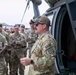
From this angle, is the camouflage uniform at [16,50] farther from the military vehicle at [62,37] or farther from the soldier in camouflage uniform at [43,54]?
the soldier in camouflage uniform at [43,54]

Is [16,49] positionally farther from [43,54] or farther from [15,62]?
[43,54]

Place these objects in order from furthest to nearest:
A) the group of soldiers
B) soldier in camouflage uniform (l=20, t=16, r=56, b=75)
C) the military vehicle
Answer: the group of soldiers, the military vehicle, soldier in camouflage uniform (l=20, t=16, r=56, b=75)

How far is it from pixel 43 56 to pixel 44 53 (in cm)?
4

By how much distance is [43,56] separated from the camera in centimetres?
345

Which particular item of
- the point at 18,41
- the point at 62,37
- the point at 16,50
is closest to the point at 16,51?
the point at 16,50

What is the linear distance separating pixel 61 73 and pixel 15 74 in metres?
3.55

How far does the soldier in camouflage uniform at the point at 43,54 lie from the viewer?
3420mm

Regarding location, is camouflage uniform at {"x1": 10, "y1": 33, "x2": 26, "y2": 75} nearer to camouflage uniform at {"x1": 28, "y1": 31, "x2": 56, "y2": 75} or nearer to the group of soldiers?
the group of soldiers

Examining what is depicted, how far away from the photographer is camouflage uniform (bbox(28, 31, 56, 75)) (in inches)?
135

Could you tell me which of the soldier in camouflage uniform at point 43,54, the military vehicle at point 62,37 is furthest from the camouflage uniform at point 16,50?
the soldier in camouflage uniform at point 43,54

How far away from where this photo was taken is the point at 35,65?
11.6 feet

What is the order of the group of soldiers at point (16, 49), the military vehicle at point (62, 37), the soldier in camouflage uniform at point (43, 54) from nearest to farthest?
the soldier in camouflage uniform at point (43, 54), the military vehicle at point (62, 37), the group of soldiers at point (16, 49)

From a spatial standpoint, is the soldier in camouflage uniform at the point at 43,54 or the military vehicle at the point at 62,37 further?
the military vehicle at the point at 62,37

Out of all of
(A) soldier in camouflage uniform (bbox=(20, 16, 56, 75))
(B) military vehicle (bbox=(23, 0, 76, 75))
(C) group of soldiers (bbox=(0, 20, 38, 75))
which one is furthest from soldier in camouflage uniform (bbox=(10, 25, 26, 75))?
(A) soldier in camouflage uniform (bbox=(20, 16, 56, 75))
